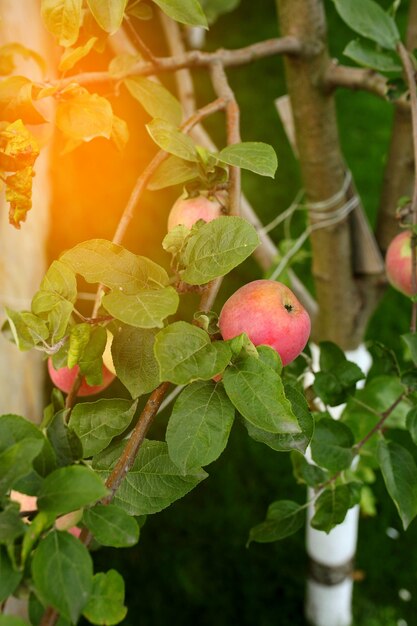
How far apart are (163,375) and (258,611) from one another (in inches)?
57.0

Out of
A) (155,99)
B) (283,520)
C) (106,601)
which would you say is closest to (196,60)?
(155,99)

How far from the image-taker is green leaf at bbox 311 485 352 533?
81 cm

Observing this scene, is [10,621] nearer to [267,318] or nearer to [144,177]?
[267,318]

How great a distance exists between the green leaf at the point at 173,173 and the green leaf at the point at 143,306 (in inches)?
9.4

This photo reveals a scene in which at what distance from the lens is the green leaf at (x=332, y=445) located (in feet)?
2.71

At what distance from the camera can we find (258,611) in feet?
5.85

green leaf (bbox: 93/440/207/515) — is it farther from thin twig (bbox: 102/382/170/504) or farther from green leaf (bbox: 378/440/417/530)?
green leaf (bbox: 378/440/417/530)

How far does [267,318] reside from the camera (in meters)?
0.61

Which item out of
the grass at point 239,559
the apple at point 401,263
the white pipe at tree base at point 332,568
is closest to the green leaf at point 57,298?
the apple at point 401,263

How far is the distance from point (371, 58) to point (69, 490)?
72 centimetres

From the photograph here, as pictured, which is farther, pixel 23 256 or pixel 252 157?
pixel 23 256

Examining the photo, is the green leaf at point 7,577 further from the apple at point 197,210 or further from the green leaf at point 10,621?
the apple at point 197,210

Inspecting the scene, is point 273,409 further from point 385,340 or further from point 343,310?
point 385,340

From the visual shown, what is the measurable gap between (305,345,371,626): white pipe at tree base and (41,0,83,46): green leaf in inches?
36.2
